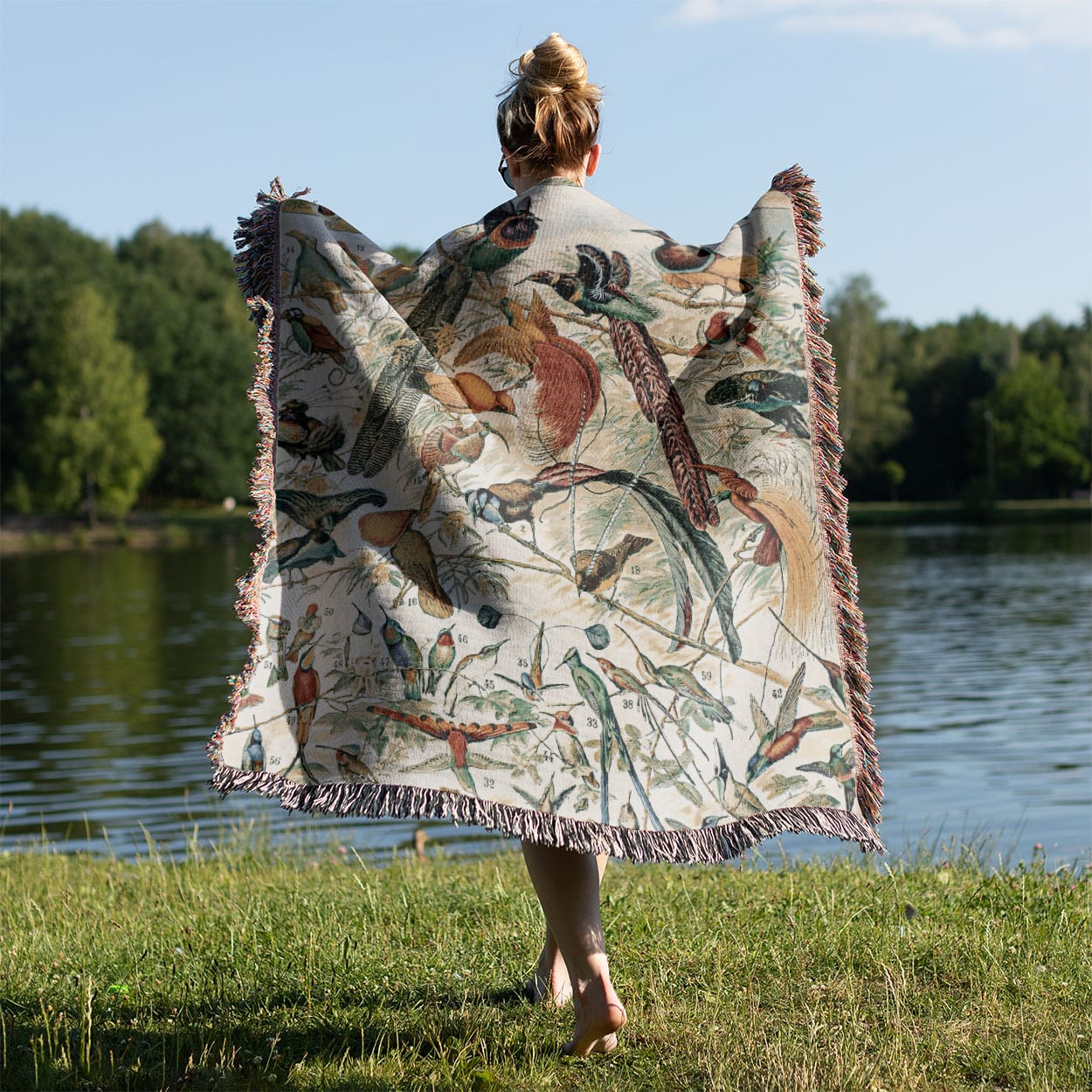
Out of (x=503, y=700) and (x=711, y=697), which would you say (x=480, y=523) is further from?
(x=711, y=697)

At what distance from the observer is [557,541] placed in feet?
9.92

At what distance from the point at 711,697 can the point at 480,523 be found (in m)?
0.64

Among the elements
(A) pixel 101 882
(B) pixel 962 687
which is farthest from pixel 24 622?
(A) pixel 101 882

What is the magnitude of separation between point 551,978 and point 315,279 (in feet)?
5.83

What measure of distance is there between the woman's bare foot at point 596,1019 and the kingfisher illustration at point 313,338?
1523mm

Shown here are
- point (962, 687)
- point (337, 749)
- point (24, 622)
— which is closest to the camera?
point (337, 749)

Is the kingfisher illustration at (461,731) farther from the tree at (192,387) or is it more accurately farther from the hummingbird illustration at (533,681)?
the tree at (192,387)

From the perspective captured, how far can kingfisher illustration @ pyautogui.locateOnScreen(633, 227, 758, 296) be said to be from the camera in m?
3.16

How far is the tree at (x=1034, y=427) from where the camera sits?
67562mm

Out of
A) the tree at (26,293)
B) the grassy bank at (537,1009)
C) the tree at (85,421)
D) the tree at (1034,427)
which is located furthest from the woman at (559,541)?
the tree at (1034,427)

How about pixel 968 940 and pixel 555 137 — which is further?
pixel 968 940

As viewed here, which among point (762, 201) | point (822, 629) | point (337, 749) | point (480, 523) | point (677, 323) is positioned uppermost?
point (762, 201)

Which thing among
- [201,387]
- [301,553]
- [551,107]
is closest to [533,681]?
[301,553]

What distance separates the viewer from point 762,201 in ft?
10.8
